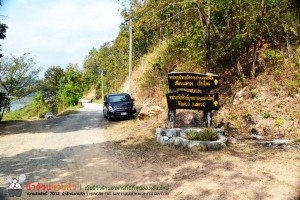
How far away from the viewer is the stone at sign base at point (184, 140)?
8133 millimetres

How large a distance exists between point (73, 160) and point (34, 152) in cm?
214

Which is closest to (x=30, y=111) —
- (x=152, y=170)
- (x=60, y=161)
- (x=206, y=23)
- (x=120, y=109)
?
Result: (x=120, y=109)

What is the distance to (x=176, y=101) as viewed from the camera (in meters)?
9.91

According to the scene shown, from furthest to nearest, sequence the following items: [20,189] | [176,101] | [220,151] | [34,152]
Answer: [176,101], [34,152], [220,151], [20,189]

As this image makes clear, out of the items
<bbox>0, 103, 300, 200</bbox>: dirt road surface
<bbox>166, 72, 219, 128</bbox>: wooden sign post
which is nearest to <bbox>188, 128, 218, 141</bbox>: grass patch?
<bbox>0, 103, 300, 200</bbox>: dirt road surface

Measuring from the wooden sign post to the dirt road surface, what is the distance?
5.55 ft

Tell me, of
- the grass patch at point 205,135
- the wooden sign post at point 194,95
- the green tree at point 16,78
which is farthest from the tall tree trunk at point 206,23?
the green tree at point 16,78

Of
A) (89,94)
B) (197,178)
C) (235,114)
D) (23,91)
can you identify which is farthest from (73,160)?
(89,94)

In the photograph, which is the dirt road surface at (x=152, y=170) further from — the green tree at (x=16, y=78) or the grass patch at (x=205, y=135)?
the green tree at (x=16, y=78)

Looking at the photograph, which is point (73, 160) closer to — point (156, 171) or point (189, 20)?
point (156, 171)

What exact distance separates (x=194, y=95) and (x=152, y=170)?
4020 millimetres

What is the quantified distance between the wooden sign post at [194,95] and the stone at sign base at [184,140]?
74 centimetres

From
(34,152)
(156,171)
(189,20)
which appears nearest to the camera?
(156,171)

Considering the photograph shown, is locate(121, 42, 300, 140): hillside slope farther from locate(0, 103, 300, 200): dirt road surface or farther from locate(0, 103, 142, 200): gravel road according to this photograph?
locate(0, 103, 142, 200): gravel road
